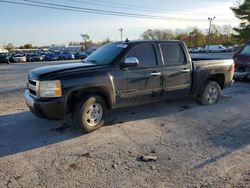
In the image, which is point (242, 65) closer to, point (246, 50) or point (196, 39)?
point (246, 50)

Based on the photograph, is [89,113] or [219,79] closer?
[89,113]

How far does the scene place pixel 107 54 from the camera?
670cm

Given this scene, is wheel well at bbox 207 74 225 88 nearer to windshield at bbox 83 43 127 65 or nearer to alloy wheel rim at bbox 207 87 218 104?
alloy wheel rim at bbox 207 87 218 104

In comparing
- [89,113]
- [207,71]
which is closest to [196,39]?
[207,71]

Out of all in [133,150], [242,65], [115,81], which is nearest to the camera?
[133,150]

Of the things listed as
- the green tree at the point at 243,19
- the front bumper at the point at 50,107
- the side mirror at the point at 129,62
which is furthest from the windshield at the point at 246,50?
the green tree at the point at 243,19

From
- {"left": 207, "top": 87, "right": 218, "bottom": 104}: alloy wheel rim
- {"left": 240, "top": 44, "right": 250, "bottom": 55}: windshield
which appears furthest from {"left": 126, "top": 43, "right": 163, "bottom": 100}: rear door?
{"left": 240, "top": 44, "right": 250, "bottom": 55}: windshield

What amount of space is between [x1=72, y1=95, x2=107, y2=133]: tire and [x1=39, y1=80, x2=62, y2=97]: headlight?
50 cm

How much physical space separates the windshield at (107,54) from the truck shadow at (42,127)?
137 cm

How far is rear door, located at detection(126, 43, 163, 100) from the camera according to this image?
255 inches

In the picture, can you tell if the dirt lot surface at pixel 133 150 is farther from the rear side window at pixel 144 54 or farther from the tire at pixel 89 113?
the rear side window at pixel 144 54

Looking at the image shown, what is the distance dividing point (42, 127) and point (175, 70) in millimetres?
3372

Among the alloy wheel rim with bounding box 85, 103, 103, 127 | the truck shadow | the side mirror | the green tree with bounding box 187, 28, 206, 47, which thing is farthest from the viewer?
the green tree with bounding box 187, 28, 206, 47

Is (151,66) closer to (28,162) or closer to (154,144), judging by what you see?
(154,144)
